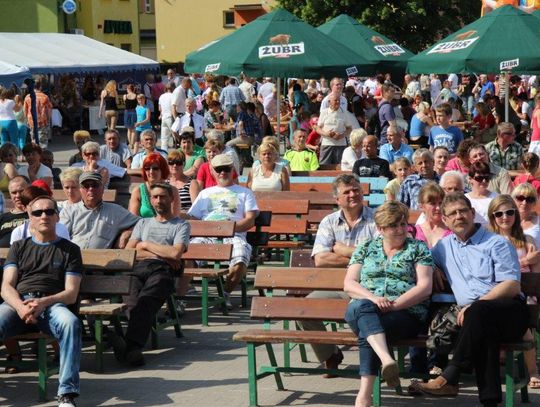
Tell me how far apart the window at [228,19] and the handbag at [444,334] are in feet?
194

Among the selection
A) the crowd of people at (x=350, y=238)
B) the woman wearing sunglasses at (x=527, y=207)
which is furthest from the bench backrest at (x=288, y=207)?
the woman wearing sunglasses at (x=527, y=207)

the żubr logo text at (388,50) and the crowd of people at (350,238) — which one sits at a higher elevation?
the żubr logo text at (388,50)

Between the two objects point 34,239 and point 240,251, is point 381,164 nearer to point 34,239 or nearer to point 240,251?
point 240,251

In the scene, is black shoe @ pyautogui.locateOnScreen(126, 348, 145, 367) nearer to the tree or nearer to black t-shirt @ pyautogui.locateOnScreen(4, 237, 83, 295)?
black t-shirt @ pyautogui.locateOnScreen(4, 237, 83, 295)

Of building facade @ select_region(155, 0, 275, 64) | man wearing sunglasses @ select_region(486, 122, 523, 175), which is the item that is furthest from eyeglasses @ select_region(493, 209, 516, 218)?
building facade @ select_region(155, 0, 275, 64)

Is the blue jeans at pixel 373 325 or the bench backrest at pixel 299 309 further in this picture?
the bench backrest at pixel 299 309

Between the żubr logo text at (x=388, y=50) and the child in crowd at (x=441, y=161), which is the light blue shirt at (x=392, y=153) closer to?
the child in crowd at (x=441, y=161)

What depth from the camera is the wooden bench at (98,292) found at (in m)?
9.00

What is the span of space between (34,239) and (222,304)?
3.16 meters

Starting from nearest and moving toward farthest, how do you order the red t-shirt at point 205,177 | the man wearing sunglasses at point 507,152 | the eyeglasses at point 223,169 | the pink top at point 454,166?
the eyeglasses at point 223,169, the pink top at point 454,166, the red t-shirt at point 205,177, the man wearing sunglasses at point 507,152

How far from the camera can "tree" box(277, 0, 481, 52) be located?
47781 mm

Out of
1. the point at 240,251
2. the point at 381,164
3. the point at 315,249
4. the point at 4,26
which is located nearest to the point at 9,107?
the point at 381,164

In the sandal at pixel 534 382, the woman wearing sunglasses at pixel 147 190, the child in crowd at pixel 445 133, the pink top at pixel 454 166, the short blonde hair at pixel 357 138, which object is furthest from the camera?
the child in crowd at pixel 445 133

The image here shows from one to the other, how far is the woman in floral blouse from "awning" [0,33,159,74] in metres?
22.9
